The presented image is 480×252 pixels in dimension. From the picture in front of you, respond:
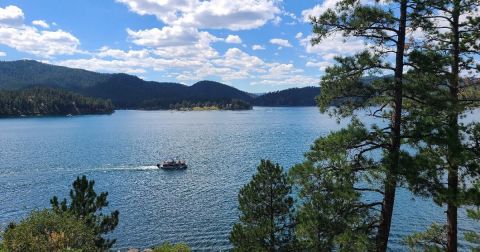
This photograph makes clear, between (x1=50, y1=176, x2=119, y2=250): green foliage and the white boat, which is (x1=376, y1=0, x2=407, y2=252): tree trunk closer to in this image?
(x1=50, y1=176, x2=119, y2=250): green foliage

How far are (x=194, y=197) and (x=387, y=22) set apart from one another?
58.5m

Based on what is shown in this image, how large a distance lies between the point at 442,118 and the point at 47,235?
23754mm

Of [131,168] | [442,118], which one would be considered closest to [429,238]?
[442,118]

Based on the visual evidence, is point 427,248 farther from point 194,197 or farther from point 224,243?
point 194,197

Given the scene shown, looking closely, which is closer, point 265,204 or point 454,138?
point 454,138

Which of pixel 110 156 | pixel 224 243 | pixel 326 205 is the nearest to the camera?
pixel 326 205

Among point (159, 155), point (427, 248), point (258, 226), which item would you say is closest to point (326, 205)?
point (427, 248)

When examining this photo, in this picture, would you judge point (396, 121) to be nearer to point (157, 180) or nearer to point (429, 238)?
point (429, 238)

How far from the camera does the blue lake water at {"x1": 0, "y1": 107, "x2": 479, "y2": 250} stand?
53656 mm

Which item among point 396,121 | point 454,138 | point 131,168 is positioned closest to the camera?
point 454,138

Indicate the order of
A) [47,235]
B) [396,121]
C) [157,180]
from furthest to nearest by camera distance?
[157,180] < [47,235] < [396,121]

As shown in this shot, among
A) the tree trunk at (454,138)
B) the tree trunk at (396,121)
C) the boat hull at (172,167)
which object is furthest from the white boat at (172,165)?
the tree trunk at (396,121)

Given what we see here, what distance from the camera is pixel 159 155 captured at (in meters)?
118

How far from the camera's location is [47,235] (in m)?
25.9
